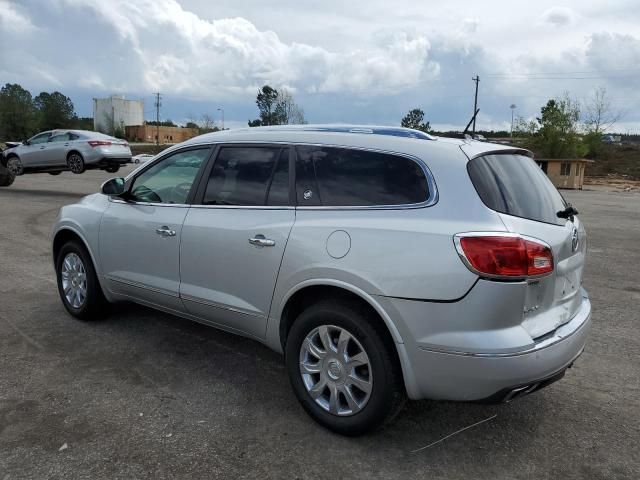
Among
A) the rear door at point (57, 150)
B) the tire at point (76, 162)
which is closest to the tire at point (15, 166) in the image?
the rear door at point (57, 150)

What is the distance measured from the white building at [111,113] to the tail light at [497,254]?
118 metres

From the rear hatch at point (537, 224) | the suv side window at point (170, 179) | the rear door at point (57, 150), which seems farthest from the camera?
the rear door at point (57, 150)

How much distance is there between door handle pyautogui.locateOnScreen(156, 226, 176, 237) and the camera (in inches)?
158

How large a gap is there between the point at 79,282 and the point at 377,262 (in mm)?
3222

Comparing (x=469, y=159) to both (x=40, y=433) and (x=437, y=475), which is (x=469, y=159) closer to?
(x=437, y=475)

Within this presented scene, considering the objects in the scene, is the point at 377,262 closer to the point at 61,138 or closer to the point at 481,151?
the point at 481,151

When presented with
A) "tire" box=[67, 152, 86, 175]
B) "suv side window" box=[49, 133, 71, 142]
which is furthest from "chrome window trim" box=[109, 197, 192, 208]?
"suv side window" box=[49, 133, 71, 142]

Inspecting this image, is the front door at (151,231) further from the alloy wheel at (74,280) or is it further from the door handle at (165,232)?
the alloy wheel at (74,280)

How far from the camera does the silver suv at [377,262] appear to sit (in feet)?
9.00

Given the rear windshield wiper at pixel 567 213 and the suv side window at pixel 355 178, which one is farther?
the rear windshield wiper at pixel 567 213

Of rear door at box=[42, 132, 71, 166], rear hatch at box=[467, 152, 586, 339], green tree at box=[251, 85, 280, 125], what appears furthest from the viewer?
green tree at box=[251, 85, 280, 125]

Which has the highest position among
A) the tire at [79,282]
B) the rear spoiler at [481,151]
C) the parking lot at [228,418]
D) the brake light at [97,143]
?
the brake light at [97,143]

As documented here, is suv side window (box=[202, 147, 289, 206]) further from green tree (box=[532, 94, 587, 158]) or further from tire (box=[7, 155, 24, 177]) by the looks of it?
green tree (box=[532, 94, 587, 158])

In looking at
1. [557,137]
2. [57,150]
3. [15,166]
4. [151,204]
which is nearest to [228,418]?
[151,204]
